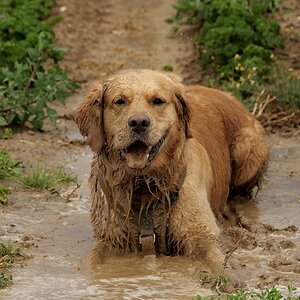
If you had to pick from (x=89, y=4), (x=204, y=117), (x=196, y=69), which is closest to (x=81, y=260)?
(x=204, y=117)

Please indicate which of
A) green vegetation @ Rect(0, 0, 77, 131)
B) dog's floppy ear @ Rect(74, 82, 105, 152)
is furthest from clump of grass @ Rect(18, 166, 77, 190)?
dog's floppy ear @ Rect(74, 82, 105, 152)

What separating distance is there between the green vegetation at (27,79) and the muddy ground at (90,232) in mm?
258

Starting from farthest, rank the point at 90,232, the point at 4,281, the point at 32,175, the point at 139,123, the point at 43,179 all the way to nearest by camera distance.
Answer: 1. the point at 32,175
2. the point at 43,179
3. the point at 90,232
4. the point at 139,123
5. the point at 4,281

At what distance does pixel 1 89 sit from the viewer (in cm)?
1082

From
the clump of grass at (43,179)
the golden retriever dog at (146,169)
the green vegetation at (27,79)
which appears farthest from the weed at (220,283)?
the green vegetation at (27,79)

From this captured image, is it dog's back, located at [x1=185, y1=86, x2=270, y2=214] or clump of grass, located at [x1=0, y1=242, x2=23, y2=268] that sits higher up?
dog's back, located at [x1=185, y1=86, x2=270, y2=214]

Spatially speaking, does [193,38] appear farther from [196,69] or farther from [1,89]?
[1,89]

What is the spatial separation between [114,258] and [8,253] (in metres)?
0.77

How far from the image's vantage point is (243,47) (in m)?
12.6

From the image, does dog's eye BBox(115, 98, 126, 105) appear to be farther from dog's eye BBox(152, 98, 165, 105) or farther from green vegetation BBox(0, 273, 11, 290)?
green vegetation BBox(0, 273, 11, 290)

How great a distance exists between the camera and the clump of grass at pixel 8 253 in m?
7.07

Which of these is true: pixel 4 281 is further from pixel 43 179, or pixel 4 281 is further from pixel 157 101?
pixel 43 179

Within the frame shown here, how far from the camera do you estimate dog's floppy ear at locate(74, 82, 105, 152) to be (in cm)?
720

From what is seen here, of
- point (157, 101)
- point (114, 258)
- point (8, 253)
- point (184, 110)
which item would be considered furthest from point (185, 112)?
point (8, 253)
